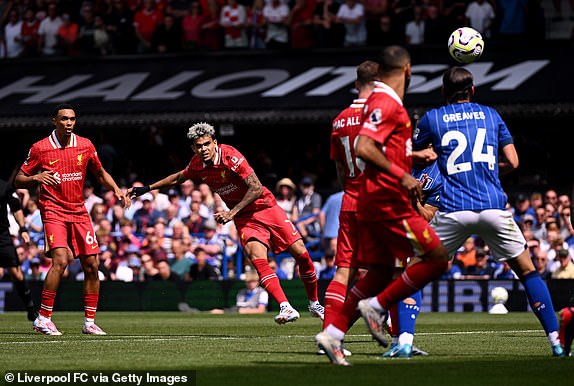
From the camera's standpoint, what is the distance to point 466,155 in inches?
402

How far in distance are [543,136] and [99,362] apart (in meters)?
18.6

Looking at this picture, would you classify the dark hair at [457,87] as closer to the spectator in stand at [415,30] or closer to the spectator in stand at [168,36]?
the spectator in stand at [415,30]

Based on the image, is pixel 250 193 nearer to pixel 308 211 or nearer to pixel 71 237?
pixel 71 237

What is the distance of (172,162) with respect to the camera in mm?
29328

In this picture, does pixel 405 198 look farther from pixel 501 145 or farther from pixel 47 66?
pixel 47 66

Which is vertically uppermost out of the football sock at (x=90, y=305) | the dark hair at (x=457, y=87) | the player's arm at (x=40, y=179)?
the dark hair at (x=457, y=87)

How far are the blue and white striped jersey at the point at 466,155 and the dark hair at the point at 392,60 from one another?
1046 mm

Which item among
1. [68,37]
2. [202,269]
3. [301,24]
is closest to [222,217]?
[202,269]

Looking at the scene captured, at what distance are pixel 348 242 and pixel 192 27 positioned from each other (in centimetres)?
1879

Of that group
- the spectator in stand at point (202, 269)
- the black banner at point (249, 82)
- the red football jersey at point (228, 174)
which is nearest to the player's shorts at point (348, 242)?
the red football jersey at point (228, 174)

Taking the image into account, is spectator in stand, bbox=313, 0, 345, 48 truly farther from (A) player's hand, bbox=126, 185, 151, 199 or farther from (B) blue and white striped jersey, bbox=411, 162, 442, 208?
(B) blue and white striped jersey, bbox=411, 162, 442, 208

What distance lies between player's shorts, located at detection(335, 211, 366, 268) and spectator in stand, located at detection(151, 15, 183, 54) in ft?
61.2

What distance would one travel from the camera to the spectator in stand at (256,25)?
28156 millimetres

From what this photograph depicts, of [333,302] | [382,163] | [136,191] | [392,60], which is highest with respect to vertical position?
[392,60]
